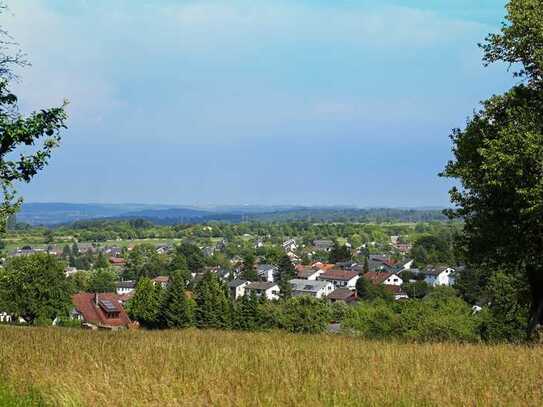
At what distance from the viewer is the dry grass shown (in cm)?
600

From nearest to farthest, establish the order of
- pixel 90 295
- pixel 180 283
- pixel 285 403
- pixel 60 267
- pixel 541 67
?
pixel 285 403
pixel 541 67
pixel 60 267
pixel 180 283
pixel 90 295

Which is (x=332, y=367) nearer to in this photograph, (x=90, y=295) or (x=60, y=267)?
(x=60, y=267)

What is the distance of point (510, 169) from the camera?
1384 centimetres

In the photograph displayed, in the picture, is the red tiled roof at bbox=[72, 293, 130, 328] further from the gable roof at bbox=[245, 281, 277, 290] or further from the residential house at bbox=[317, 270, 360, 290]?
the residential house at bbox=[317, 270, 360, 290]

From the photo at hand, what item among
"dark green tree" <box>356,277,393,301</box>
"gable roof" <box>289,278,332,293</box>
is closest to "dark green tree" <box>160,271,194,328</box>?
"dark green tree" <box>356,277,393,301</box>

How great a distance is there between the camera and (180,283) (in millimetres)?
69875

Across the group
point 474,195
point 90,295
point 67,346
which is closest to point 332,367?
point 67,346

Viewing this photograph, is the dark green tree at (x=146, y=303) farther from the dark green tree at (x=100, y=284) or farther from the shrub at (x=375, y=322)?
the dark green tree at (x=100, y=284)

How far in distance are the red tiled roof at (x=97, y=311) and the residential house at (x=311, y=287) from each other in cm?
8638

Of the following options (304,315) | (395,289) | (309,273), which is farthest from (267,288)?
(304,315)

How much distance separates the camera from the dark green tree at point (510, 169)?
13664mm

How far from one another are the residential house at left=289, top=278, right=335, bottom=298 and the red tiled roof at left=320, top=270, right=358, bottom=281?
592 centimetres

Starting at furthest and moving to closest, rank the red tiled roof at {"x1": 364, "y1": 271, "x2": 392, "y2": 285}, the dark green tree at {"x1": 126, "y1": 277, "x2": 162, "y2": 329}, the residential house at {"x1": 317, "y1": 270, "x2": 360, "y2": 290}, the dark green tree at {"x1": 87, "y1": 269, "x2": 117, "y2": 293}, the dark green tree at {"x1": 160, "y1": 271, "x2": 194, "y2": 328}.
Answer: the residential house at {"x1": 317, "y1": 270, "x2": 360, "y2": 290}, the red tiled roof at {"x1": 364, "y1": 271, "x2": 392, "y2": 285}, the dark green tree at {"x1": 87, "y1": 269, "x2": 117, "y2": 293}, the dark green tree at {"x1": 126, "y1": 277, "x2": 162, "y2": 329}, the dark green tree at {"x1": 160, "y1": 271, "x2": 194, "y2": 328}

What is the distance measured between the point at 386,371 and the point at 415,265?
186976mm
